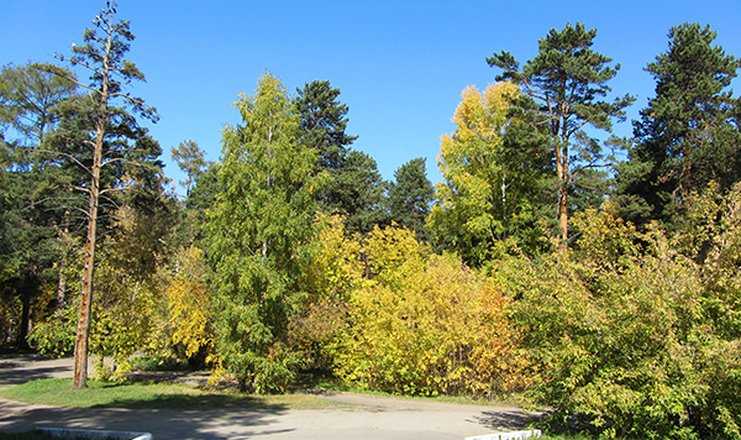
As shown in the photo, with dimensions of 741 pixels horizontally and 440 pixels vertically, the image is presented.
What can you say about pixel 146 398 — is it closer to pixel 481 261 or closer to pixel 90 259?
pixel 90 259

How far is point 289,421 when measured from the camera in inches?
504

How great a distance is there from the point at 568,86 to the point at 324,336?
15.5 m

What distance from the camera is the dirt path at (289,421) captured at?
11.0 m

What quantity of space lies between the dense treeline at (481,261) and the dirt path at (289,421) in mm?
2251

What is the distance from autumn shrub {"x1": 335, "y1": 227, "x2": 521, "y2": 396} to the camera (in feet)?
60.0

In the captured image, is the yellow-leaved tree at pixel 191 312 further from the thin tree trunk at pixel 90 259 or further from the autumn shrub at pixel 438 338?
the autumn shrub at pixel 438 338

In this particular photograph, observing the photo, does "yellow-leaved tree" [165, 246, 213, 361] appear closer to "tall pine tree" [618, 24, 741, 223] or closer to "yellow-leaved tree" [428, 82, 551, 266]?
"yellow-leaved tree" [428, 82, 551, 266]

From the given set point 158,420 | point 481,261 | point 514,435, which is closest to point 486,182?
point 481,261

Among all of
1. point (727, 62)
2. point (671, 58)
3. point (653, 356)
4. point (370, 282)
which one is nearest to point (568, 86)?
point (671, 58)

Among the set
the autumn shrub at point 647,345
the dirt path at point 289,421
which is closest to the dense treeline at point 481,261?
the autumn shrub at point 647,345

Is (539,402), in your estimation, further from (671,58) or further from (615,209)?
(671,58)

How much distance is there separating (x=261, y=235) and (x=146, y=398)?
5.88 m

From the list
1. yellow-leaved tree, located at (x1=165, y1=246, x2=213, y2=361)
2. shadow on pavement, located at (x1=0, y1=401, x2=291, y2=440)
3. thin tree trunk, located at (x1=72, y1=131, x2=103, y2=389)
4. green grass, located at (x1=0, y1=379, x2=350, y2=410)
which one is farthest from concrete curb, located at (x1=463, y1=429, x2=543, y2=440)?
thin tree trunk, located at (x1=72, y1=131, x2=103, y2=389)

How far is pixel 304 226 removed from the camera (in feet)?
61.1
